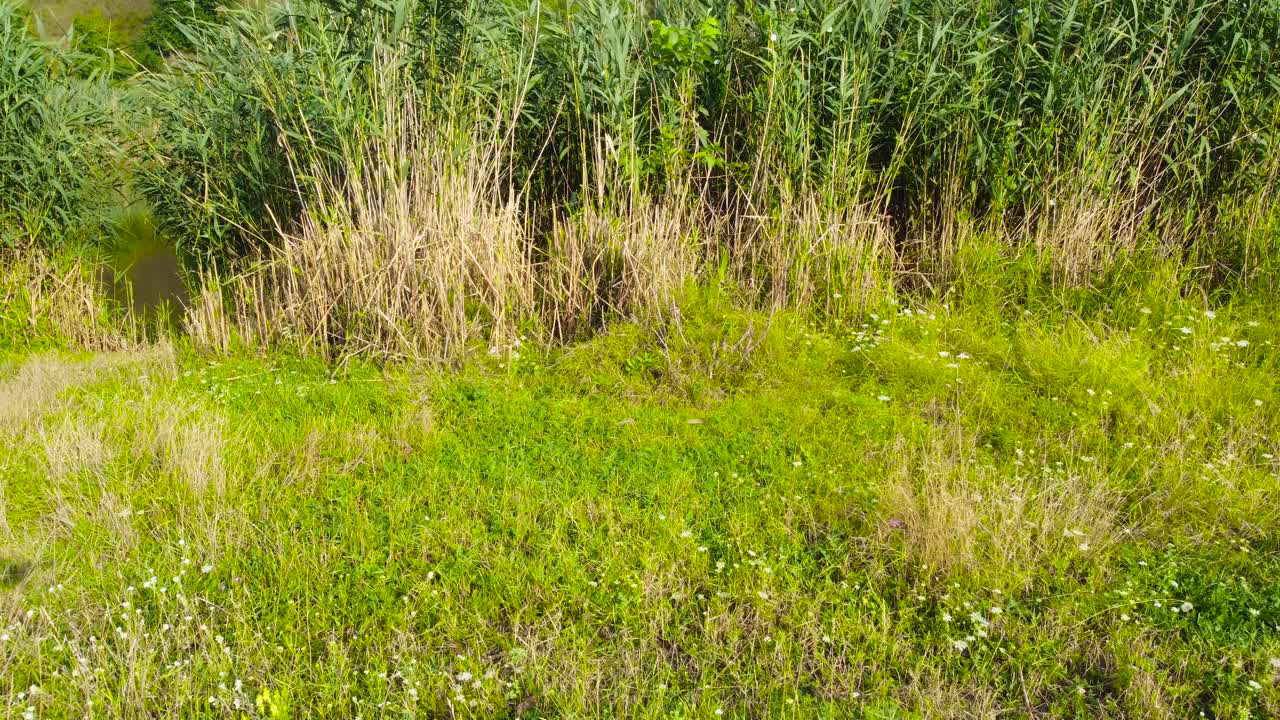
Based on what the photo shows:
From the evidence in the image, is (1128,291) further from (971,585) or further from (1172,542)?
(971,585)

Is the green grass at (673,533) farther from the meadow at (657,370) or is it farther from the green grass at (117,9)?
the green grass at (117,9)

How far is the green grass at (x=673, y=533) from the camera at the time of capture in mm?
2754

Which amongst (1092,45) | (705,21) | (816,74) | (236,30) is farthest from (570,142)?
(1092,45)

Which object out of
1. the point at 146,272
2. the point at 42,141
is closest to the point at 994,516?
the point at 42,141

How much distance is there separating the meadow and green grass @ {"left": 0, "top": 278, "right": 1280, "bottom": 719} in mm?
21

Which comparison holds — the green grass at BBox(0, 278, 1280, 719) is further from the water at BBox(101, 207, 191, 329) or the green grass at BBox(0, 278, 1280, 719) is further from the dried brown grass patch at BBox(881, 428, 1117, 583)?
the water at BBox(101, 207, 191, 329)

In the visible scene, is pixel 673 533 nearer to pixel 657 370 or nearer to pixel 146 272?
pixel 657 370

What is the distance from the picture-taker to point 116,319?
734 cm

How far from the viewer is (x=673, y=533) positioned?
3.50 meters

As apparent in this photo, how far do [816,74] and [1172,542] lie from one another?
3807mm

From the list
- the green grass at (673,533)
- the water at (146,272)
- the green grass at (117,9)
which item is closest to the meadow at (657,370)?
the green grass at (673,533)

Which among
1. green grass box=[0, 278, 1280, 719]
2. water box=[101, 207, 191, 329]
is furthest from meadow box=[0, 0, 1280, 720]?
water box=[101, 207, 191, 329]

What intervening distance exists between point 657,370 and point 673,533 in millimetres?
1729

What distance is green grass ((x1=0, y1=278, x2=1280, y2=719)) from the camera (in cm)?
275
